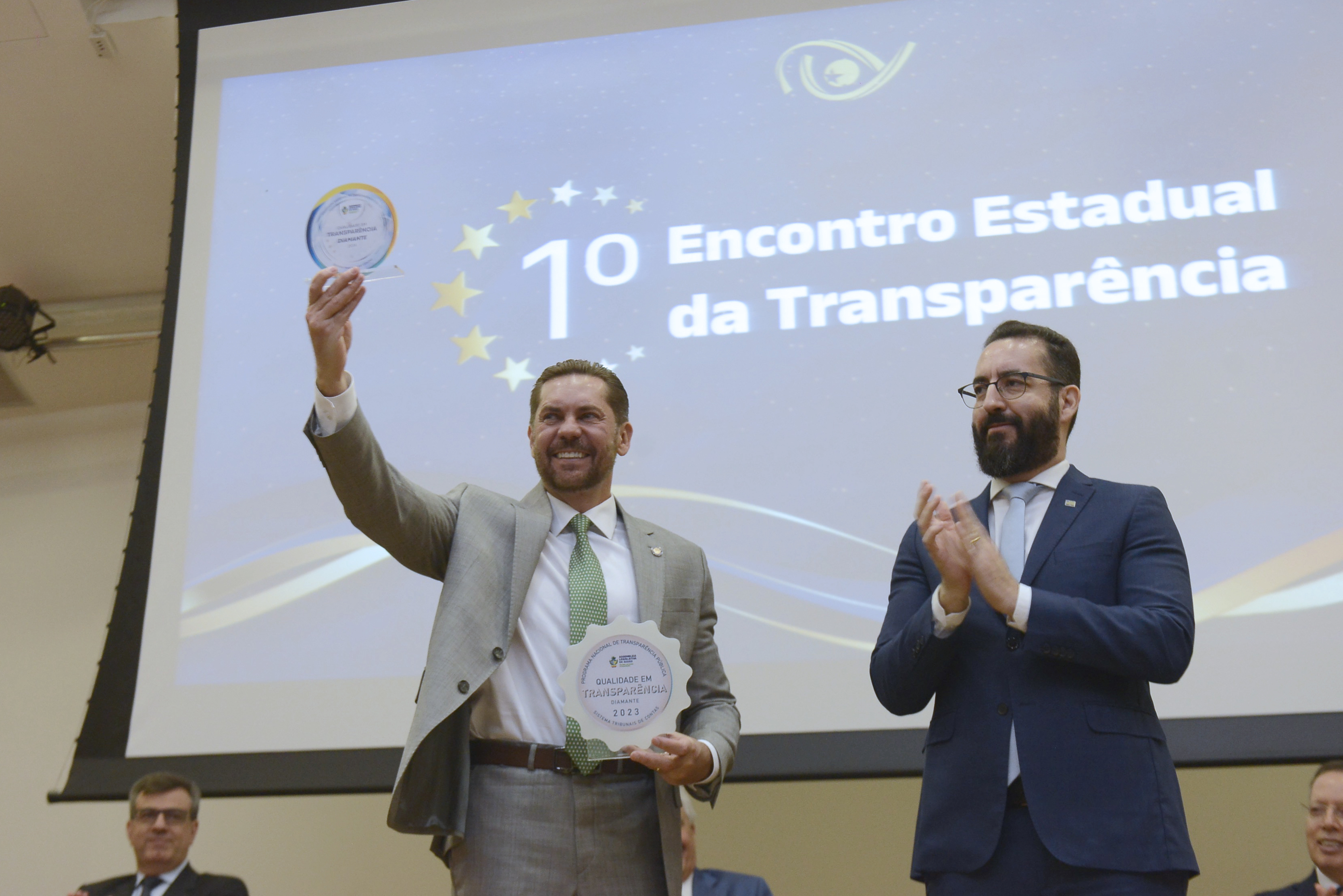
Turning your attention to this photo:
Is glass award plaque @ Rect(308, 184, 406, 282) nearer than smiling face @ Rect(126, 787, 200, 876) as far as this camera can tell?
Yes

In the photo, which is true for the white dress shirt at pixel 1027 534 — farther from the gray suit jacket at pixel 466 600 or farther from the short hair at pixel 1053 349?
the gray suit jacket at pixel 466 600

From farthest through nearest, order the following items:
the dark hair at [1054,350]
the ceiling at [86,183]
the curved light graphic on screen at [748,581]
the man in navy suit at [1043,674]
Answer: the ceiling at [86,183] → the curved light graphic on screen at [748,581] → the dark hair at [1054,350] → the man in navy suit at [1043,674]

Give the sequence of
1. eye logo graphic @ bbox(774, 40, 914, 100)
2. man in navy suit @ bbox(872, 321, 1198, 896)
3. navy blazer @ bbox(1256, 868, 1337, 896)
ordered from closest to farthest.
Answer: man in navy suit @ bbox(872, 321, 1198, 896), navy blazer @ bbox(1256, 868, 1337, 896), eye logo graphic @ bbox(774, 40, 914, 100)

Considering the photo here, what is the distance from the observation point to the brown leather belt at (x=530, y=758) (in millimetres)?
1737

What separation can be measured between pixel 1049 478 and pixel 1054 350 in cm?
22

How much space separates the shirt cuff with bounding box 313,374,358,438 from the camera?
1.65m

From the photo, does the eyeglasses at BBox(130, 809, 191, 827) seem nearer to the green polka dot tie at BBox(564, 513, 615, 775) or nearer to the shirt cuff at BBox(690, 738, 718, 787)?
the green polka dot tie at BBox(564, 513, 615, 775)

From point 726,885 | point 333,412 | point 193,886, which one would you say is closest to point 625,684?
point 333,412

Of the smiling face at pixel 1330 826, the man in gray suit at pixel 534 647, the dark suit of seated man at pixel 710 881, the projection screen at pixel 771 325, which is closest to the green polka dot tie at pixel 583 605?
the man in gray suit at pixel 534 647

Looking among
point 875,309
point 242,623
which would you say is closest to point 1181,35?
point 875,309

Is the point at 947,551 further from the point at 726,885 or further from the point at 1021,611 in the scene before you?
the point at 726,885

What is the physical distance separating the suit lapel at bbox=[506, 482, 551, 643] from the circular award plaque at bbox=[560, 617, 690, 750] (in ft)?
0.53

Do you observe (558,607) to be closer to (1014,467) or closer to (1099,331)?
(1014,467)

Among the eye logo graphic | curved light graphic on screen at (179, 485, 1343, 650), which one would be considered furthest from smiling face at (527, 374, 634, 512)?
the eye logo graphic
